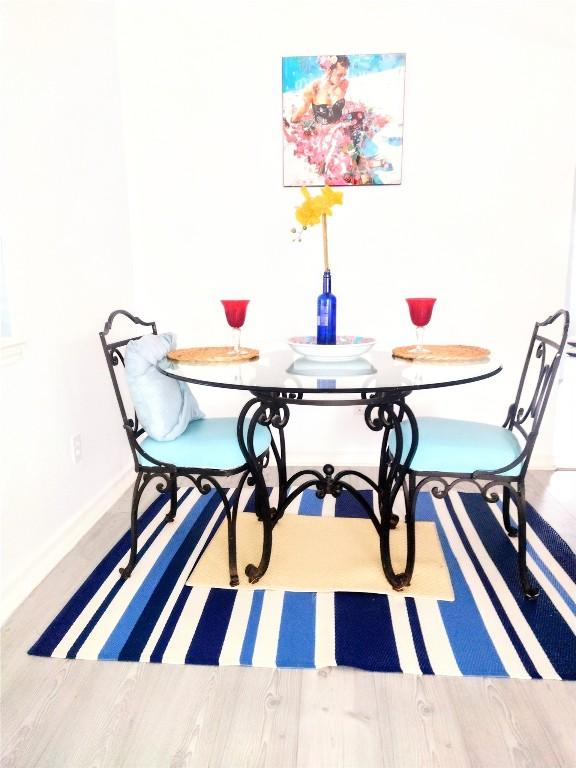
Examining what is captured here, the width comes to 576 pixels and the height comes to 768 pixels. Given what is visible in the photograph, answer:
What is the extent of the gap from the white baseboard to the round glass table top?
2.74ft

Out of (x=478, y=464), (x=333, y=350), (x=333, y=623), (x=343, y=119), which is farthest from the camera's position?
(x=343, y=119)

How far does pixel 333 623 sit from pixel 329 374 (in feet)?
2.54

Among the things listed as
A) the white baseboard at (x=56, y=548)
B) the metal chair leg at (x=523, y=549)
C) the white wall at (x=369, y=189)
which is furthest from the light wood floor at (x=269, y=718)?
the white wall at (x=369, y=189)

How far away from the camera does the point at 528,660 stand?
1500 millimetres

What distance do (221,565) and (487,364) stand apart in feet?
3.90

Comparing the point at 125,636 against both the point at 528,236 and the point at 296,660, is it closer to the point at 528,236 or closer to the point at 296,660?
the point at 296,660

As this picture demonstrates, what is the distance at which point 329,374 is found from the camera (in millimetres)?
1718

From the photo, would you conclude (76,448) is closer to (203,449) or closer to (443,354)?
(203,449)

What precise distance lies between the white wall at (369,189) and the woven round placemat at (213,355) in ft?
1.77

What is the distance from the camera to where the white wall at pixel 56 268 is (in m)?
1.82

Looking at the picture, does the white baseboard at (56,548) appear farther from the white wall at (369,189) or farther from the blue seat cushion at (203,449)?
the white wall at (369,189)

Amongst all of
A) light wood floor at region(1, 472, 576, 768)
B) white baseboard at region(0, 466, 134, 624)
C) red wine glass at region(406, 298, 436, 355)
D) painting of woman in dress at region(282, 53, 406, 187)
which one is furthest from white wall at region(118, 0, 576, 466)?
light wood floor at region(1, 472, 576, 768)

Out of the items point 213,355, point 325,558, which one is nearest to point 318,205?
point 213,355

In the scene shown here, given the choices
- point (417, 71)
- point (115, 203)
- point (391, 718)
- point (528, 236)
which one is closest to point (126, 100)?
point (115, 203)
